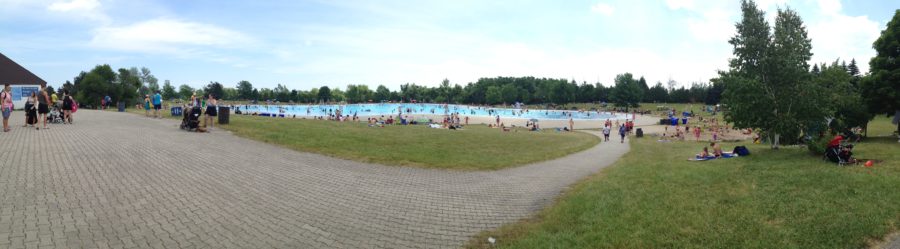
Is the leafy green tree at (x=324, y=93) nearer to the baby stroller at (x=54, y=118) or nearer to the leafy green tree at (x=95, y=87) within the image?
the leafy green tree at (x=95, y=87)

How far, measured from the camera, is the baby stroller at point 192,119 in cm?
1622

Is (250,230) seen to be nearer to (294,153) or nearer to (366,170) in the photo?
(366,170)

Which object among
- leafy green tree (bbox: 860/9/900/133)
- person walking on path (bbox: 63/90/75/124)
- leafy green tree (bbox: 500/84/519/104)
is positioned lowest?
person walking on path (bbox: 63/90/75/124)

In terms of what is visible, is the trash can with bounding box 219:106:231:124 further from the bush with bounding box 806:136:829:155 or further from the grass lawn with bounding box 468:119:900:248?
the bush with bounding box 806:136:829:155

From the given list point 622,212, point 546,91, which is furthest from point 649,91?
point 622,212

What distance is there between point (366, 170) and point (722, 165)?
11126 millimetres

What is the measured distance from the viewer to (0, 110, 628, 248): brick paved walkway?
18.1 feet

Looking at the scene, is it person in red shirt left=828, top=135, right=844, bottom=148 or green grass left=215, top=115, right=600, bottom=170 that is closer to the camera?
person in red shirt left=828, top=135, right=844, bottom=148

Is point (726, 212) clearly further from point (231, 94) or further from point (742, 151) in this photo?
point (231, 94)

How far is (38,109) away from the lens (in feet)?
46.9

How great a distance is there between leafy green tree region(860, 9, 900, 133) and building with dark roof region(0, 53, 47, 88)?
5721cm

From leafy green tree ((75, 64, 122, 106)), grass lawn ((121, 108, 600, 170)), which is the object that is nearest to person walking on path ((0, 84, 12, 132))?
grass lawn ((121, 108, 600, 170))

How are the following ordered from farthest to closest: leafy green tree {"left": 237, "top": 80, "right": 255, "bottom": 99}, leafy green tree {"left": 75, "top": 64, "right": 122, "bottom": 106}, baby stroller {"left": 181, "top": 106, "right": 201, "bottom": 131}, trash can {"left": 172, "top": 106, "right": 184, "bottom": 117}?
leafy green tree {"left": 237, "top": 80, "right": 255, "bottom": 99} → leafy green tree {"left": 75, "top": 64, "right": 122, "bottom": 106} → trash can {"left": 172, "top": 106, "right": 184, "bottom": 117} → baby stroller {"left": 181, "top": 106, "right": 201, "bottom": 131}

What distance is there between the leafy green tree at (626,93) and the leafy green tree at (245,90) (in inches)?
4657
